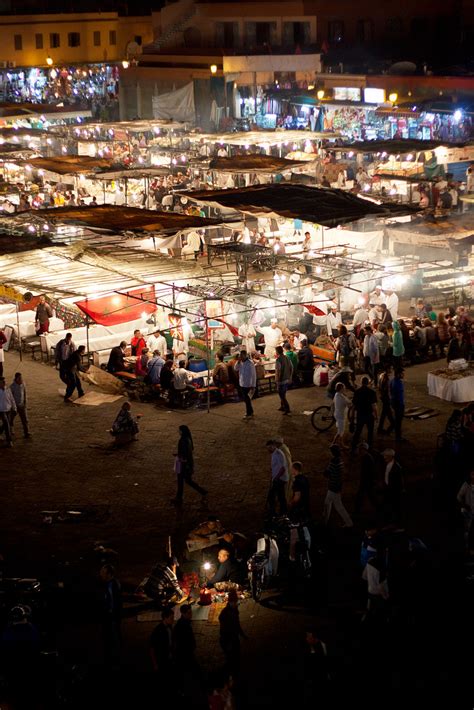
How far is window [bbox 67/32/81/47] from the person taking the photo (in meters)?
69.8

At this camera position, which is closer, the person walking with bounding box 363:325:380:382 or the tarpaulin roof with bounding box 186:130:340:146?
the person walking with bounding box 363:325:380:382

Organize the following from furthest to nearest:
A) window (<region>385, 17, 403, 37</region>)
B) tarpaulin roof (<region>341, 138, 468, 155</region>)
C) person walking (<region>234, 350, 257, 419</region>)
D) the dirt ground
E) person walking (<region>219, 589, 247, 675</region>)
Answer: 1. window (<region>385, 17, 403, 37</region>)
2. tarpaulin roof (<region>341, 138, 468, 155</region>)
3. person walking (<region>234, 350, 257, 419</region>)
4. the dirt ground
5. person walking (<region>219, 589, 247, 675</region>)

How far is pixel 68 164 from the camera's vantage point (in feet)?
114

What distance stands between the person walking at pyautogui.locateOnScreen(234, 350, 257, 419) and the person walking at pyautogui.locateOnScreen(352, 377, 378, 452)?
7.27 ft

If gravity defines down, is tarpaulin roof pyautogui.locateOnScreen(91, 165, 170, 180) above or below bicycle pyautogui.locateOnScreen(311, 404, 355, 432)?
above

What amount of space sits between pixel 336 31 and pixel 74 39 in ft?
72.1

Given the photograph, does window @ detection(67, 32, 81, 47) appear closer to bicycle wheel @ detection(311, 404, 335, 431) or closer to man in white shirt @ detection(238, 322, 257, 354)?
man in white shirt @ detection(238, 322, 257, 354)

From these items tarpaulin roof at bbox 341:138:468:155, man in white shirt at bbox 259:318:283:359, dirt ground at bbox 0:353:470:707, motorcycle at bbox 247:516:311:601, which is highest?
tarpaulin roof at bbox 341:138:468:155

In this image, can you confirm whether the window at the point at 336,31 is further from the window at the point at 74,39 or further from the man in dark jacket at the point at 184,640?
the man in dark jacket at the point at 184,640

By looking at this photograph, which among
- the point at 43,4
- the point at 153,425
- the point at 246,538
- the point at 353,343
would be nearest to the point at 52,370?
the point at 153,425

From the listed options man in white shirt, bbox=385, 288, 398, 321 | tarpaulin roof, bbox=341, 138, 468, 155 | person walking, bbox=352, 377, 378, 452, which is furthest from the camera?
tarpaulin roof, bbox=341, 138, 468, 155

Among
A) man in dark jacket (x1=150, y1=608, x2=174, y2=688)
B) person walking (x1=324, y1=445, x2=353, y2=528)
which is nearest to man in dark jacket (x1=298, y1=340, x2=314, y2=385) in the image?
person walking (x1=324, y1=445, x2=353, y2=528)

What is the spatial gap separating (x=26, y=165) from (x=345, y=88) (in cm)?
1478

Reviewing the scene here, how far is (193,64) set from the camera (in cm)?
5009
